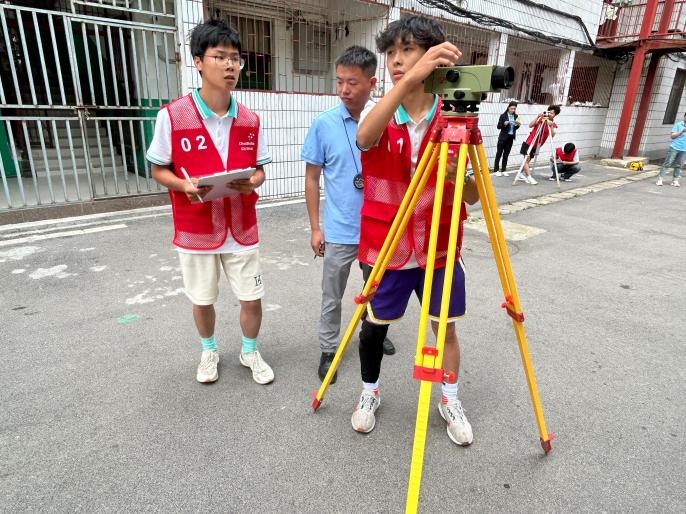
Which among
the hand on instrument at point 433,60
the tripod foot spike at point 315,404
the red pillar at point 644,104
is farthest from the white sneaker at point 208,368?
the red pillar at point 644,104

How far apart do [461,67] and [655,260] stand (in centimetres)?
466

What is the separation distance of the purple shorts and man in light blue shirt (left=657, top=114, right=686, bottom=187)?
9.93 meters

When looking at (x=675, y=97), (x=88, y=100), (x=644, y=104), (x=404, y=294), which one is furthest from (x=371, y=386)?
(x=675, y=97)

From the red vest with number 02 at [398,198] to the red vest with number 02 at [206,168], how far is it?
2.46 feet

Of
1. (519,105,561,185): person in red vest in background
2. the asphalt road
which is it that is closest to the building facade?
(519,105,561,185): person in red vest in background

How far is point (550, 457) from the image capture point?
6.97 ft

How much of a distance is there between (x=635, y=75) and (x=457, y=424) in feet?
43.8

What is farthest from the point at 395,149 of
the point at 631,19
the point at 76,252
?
the point at 631,19

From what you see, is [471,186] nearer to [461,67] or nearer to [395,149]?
[395,149]

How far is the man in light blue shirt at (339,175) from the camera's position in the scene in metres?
2.36

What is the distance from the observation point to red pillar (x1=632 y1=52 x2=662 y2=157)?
12.8 m

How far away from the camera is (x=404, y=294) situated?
2.04 meters

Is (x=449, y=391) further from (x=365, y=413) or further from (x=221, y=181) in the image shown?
(x=221, y=181)

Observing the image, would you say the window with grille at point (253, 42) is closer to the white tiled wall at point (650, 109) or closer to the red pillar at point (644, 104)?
the red pillar at point (644, 104)
